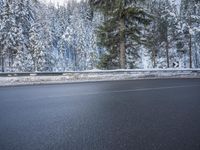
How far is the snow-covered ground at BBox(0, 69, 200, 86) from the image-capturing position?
17.6 metres

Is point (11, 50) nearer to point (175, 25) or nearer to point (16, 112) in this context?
point (175, 25)

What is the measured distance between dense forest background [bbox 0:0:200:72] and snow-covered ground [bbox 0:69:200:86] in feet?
8.28

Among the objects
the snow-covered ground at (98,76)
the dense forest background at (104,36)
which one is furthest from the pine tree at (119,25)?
the snow-covered ground at (98,76)

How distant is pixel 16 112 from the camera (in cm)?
681

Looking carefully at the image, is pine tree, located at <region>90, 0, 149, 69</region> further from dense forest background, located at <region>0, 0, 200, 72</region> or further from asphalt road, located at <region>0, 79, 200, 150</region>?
asphalt road, located at <region>0, 79, 200, 150</region>

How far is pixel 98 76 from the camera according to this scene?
20.0 metres

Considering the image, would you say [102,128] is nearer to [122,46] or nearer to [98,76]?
[98,76]

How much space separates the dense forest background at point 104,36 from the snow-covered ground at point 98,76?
2524 mm

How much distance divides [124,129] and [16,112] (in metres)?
3.16

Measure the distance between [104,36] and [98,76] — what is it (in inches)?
242

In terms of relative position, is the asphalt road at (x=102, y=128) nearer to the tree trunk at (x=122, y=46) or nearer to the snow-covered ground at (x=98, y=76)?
the snow-covered ground at (x=98, y=76)

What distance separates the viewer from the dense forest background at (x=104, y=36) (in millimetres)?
24750

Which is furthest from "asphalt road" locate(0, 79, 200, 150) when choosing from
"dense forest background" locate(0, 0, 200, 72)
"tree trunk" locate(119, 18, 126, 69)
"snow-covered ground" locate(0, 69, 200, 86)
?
"dense forest background" locate(0, 0, 200, 72)

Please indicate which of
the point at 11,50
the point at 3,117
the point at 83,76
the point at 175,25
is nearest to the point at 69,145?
the point at 3,117
